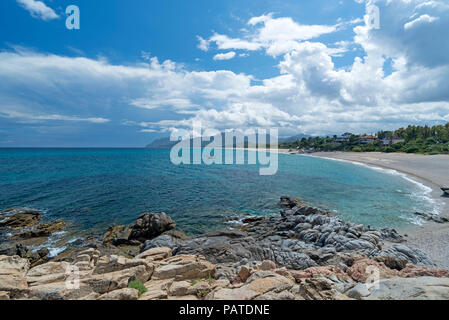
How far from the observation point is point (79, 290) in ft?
23.9

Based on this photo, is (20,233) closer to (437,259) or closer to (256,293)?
(256,293)

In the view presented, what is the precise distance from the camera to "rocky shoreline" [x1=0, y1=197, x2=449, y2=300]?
6.90 meters

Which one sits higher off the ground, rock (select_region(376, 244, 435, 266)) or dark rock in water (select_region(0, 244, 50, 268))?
rock (select_region(376, 244, 435, 266))

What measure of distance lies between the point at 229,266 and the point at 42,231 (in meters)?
18.1

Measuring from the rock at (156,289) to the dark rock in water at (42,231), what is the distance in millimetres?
16586

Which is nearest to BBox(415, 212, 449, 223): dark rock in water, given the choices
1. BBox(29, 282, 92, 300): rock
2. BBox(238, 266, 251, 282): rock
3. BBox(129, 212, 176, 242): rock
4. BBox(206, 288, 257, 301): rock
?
BBox(238, 266, 251, 282): rock

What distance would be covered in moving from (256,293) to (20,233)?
903 inches

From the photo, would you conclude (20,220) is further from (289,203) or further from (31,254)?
(289,203)

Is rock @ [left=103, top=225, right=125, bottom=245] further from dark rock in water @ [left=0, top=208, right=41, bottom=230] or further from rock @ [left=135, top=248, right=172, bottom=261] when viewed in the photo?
dark rock in water @ [left=0, top=208, right=41, bottom=230]

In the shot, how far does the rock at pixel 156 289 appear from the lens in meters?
6.95

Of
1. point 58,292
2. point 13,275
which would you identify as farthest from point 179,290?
point 13,275

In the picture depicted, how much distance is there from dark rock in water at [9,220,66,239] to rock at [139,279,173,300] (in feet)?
54.4

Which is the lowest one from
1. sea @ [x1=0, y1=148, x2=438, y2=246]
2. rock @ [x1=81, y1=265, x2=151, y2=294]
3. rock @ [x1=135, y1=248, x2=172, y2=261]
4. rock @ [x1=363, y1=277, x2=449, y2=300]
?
sea @ [x1=0, y1=148, x2=438, y2=246]
